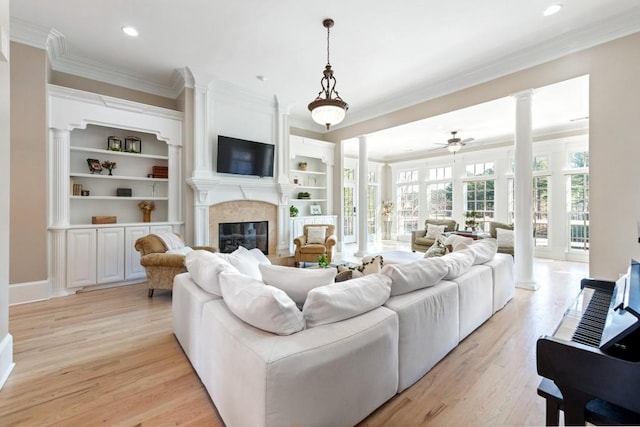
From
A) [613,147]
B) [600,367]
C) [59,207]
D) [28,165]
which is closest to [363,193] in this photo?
[613,147]

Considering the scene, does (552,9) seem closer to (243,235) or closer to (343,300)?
(343,300)

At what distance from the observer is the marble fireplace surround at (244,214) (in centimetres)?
502

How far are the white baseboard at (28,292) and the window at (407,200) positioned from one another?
885 centimetres

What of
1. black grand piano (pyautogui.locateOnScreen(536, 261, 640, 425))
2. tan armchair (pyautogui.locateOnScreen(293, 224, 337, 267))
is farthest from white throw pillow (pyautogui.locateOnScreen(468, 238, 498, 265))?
tan armchair (pyautogui.locateOnScreen(293, 224, 337, 267))

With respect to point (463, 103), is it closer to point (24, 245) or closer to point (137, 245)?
point (137, 245)

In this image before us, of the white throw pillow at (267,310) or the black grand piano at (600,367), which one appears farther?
the white throw pillow at (267,310)

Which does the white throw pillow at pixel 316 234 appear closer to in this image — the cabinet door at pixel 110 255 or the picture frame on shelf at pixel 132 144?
the cabinet door at pixel 110 255

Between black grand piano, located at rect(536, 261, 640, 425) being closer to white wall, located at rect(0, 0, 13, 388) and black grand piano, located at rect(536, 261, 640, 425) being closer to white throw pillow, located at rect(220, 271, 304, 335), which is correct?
white throw pillow, located at rect(220, 271, 304, 335)

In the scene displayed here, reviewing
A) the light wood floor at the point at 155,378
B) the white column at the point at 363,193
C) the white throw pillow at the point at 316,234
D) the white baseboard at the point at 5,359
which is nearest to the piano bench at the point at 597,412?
the light wood floor at the point at 155,378

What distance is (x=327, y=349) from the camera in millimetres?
1322

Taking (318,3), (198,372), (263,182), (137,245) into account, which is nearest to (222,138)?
(263,182)

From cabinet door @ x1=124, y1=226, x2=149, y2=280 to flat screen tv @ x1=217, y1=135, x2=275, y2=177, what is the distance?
161 cm

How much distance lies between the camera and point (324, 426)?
1327 mm

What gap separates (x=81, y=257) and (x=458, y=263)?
4.76 m
